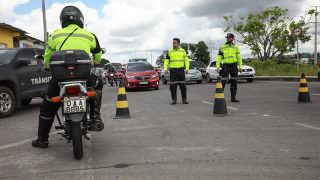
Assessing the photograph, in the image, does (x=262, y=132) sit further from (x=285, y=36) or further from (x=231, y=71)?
(x=285, y=36)

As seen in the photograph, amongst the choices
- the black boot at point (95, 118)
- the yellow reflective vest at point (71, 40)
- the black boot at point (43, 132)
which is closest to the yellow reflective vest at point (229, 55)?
the black boot at point (95, 118)

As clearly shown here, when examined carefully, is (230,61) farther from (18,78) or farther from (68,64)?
(68,64)

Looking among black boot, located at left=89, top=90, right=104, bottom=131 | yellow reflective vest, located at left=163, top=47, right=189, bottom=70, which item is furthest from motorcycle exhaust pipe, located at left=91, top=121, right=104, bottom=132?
yellow reflective vest, located at left=163, top=47, right=189, bottom=70

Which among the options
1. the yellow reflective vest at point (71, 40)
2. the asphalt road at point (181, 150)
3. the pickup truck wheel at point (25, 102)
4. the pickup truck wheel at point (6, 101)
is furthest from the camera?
the pickup truck wheel at point (25, 102)

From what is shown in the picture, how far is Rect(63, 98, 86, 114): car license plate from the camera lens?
567 cm

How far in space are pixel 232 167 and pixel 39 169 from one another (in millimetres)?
2171

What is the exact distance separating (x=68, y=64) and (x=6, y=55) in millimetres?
6927

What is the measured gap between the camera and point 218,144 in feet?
21.6

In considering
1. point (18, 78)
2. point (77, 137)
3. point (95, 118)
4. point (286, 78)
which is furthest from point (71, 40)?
point (286, 78)

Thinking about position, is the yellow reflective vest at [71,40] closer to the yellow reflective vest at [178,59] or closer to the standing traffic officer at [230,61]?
the yellow reflective vest at [178,59]

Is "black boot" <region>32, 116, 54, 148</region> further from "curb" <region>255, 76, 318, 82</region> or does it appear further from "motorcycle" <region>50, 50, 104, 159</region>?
"curb" <region>255, 76, 318, 82</region>

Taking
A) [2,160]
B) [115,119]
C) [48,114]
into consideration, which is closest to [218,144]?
[48,114]

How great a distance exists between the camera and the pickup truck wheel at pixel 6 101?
11.3 m

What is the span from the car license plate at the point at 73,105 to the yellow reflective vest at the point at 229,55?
27.1 feet
